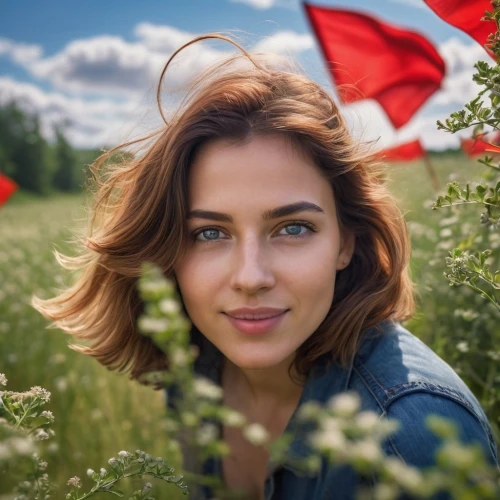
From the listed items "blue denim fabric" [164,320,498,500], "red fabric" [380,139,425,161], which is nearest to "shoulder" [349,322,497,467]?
"blue denim fabric" [164,320,498,500]

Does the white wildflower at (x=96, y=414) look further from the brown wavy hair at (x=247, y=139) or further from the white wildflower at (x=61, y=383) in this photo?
the brown wavy hair at (x=247, y=139)

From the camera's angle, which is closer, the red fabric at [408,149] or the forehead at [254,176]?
the forehead at [254,176]

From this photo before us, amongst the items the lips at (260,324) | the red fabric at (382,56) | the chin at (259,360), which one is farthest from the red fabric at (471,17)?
the red fabric at (382,56)

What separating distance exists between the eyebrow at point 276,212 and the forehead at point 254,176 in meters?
0.02

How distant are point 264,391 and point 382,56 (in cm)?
304

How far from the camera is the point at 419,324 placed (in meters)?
2.85

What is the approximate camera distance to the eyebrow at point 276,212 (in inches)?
64.4

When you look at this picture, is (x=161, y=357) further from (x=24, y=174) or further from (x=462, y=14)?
Answer: (x=24, y=174)

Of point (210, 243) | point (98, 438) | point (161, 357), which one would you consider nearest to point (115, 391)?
point (98, 438)

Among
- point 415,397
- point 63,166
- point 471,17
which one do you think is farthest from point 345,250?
point 63,166

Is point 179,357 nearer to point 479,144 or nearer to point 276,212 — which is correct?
point 276,212

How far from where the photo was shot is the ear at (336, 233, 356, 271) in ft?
6.37

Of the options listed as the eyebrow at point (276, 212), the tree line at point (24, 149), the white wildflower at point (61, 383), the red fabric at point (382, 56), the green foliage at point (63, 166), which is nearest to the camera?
the eyebrow at point (276, 212)

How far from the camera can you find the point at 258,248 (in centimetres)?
160
